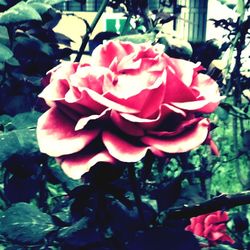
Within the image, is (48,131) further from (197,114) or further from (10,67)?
(10,67)

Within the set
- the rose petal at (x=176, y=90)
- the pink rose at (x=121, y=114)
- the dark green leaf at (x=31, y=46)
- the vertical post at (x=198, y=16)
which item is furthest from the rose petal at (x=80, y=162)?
the vertical post at (x=198, y=16)

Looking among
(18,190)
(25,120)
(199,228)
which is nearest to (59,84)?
(25,120)

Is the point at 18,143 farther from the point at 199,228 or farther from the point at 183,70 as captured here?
the point at 199,228

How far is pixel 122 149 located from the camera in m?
0.54

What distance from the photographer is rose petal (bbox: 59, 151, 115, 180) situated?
53 cm

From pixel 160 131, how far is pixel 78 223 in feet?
0.84

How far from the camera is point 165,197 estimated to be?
2.64ft

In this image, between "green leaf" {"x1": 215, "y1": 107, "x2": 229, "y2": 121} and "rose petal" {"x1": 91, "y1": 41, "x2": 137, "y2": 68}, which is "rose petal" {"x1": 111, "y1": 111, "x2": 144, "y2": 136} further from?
"green leaf" {"x1": 215, "y1": 107, "x2": 229, "y2": 121}

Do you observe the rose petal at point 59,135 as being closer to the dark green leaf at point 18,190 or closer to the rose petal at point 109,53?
the rose petal at point 109,53

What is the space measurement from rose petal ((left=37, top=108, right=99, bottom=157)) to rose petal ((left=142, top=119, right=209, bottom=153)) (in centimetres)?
6

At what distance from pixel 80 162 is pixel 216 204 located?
17 centimetres

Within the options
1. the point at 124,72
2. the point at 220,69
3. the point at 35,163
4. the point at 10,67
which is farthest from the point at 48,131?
the point at 220,69

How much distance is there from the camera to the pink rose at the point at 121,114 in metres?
0.54

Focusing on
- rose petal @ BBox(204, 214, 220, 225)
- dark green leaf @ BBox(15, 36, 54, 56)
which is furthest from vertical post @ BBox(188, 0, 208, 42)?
rose petal @ BBox(204, 214, 220, 225)
